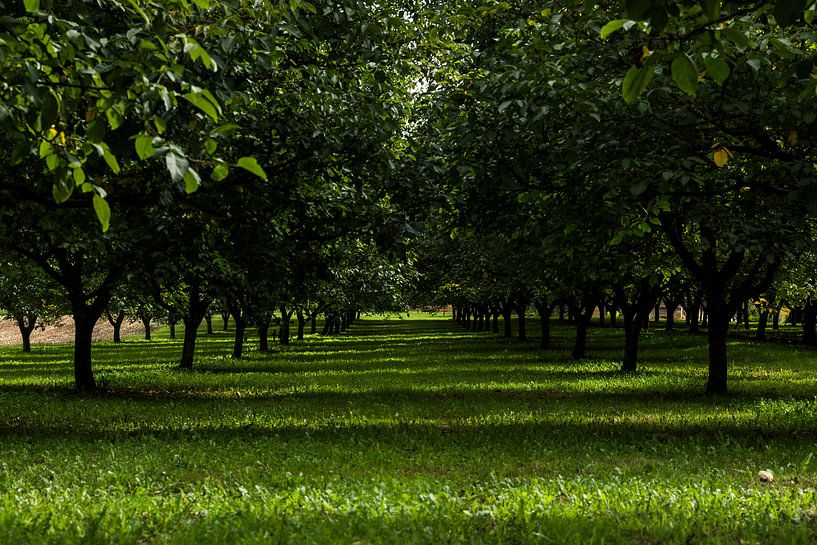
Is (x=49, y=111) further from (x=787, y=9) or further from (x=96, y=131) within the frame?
(x=787, y=9)

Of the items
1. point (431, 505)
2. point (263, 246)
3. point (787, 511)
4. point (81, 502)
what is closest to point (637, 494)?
point (787, 511)

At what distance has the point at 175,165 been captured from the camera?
3289 millimetres

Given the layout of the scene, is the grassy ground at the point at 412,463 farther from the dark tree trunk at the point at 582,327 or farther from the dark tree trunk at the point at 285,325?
the dark tree trunk at the point at 285,325

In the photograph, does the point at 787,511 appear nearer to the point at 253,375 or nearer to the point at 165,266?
the point at 165,266

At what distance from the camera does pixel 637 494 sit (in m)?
6.95

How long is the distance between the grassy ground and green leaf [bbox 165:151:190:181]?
3335mm

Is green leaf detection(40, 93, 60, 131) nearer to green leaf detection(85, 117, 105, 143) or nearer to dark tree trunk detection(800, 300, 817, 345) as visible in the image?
green leaf detection(85, 117, 105, 143)

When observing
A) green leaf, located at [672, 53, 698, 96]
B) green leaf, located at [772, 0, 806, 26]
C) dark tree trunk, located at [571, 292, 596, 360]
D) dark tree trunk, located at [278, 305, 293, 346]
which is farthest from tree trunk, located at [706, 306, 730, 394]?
dark tree trunk, located at [278, 305, 293, 346]

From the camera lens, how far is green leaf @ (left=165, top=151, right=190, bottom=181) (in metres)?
3.24

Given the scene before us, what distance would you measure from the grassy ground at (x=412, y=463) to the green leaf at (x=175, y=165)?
334 cm

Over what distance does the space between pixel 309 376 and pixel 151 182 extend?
15.5 m

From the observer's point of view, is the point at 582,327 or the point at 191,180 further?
the point at 582,327

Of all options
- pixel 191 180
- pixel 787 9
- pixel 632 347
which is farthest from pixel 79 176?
pixel 632 347

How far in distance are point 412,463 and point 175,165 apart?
6.54m
